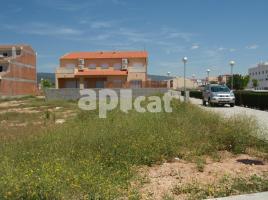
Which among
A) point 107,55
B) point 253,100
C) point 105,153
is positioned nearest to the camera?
point 105,153

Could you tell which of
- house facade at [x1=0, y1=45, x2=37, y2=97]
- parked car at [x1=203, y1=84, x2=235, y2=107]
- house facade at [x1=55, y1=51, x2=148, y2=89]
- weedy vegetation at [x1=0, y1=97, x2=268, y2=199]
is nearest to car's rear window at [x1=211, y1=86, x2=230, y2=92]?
parked car at [x1=203, y1=84, x2=235, y2=107]

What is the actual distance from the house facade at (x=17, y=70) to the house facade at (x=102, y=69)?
315 inches

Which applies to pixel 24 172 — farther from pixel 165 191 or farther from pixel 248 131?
pixel 248 131

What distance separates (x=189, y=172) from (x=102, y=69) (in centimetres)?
4838

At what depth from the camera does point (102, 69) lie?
54.7m

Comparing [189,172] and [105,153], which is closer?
[189,172]

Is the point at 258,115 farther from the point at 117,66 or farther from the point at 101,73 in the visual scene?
the point at 117,66

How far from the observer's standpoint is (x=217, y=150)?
357 inches

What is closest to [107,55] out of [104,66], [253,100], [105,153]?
[104,66]

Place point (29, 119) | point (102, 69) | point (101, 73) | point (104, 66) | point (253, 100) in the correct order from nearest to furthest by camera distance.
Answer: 1. point (29, 119)
2. point (253, 100)
3. point (101, 73)
4. point (102, 69)
5. point (104, 66)

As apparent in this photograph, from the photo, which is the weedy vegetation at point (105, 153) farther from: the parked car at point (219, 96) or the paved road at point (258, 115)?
A: the parked car at point (219, 96)

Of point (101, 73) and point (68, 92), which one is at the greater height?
point (101, 73)

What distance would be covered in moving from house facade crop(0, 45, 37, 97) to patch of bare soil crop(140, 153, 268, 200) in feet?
159

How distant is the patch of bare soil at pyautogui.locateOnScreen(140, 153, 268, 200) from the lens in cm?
608
